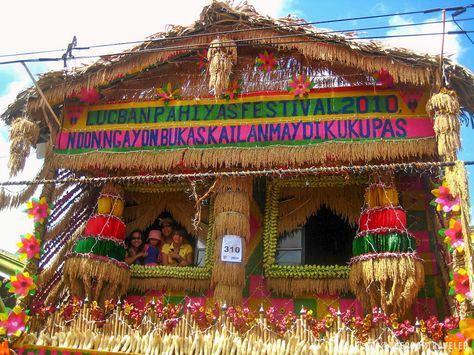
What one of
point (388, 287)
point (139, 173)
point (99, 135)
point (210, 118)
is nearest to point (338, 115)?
point (210, 118)

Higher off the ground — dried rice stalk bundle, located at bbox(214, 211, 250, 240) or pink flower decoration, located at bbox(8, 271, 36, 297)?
dried rice stalk bundle, located at bbox(214, 211, 250, 240)

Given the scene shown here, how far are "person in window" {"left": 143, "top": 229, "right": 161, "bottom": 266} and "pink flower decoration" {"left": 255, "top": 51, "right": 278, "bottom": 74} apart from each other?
307 centimetres

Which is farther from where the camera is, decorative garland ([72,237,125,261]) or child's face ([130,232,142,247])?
child's face ([130,232,142,247])

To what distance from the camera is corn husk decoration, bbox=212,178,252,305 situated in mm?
8414

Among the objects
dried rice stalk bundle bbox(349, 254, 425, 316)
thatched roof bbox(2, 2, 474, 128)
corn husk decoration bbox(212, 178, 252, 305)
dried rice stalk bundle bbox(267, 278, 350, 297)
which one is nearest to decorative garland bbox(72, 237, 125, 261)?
corn husk decoration bbox(212, 178, 252, 305)

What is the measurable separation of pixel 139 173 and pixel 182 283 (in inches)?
70.1

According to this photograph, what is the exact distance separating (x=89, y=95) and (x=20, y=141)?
1358 mm

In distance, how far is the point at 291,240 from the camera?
9.56 m

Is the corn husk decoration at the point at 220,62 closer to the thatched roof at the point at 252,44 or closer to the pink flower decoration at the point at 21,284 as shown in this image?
the thatched roof at the point at 252,44

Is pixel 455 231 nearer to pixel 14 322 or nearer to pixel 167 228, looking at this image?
pixel 167 228

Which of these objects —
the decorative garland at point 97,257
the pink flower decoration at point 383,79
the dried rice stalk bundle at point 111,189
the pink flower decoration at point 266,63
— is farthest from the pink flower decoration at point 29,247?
the pink flower decoration at point 383,79

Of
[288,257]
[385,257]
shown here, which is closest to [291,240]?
[288,257]

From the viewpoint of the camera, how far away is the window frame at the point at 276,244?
8.86 m

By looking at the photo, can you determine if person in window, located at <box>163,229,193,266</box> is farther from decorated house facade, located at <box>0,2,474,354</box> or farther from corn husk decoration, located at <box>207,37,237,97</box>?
corn husk decoration, located at <box>207,37,237,97</box>
